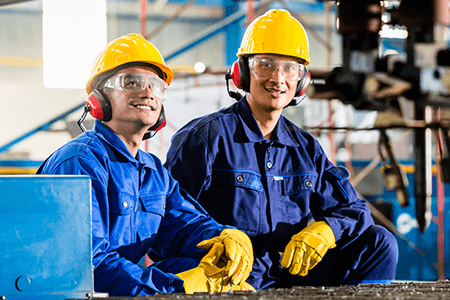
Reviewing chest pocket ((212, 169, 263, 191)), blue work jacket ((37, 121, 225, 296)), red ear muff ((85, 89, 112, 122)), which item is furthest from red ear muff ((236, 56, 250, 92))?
red ear muff ((85, 89, 112, 122))

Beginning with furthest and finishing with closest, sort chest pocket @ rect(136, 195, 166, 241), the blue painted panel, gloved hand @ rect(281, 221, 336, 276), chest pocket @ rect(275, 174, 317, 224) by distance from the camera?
chest pocket @ rect(275, 174, 317, 224)
gloved hand @ rect(281, 221, 336, 276)
chest pocket @ rect(136, 195, 166, 241)
the blue painted panel

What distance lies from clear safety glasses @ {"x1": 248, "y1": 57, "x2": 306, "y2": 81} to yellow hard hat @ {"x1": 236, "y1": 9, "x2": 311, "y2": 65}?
1.6 inches

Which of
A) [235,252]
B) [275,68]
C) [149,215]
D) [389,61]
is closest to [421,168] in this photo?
[389,61]

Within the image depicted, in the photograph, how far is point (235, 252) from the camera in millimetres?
1990

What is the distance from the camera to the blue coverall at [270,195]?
249 cm

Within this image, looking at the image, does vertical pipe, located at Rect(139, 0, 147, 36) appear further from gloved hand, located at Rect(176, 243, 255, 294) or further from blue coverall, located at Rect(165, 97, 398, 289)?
gloved hand, located at Rect(176, 243, 255, 294)

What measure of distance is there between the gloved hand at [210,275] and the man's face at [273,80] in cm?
85

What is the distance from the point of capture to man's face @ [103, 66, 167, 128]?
2.11 metres

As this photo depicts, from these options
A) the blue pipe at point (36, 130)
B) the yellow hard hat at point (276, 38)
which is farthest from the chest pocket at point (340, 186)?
the blue pipe at point (36, 130)

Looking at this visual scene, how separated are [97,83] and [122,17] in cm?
676

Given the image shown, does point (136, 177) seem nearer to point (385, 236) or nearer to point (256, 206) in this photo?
point (256, 206)

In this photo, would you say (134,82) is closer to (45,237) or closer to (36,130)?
(45,237)

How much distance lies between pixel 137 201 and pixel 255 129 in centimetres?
80

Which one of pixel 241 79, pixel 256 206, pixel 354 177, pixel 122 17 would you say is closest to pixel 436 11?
pixel 241 79
